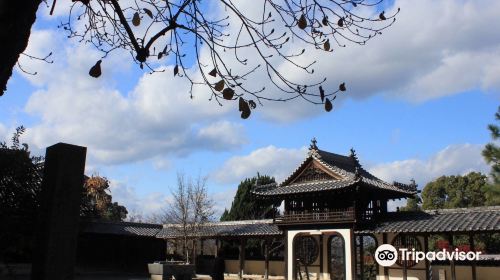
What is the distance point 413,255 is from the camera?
826 inches

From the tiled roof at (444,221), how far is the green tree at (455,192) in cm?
1941

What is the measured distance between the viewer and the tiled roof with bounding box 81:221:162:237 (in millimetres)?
30231

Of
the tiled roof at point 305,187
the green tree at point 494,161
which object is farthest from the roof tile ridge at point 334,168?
the green tree at point 494,161

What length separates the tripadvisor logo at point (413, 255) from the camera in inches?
751

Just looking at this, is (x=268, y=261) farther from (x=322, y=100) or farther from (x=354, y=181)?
(x=322, y=100)

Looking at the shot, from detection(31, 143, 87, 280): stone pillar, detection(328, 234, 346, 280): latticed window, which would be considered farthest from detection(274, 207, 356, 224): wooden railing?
detection(31, 143, 87, 280): stone pillar

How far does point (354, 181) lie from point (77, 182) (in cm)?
2061

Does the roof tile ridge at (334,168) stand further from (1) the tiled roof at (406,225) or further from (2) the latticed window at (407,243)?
(2) the latticed window at (407,243)

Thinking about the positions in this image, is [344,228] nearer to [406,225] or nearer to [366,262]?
[406,225]

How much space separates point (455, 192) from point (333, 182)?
21.5 m

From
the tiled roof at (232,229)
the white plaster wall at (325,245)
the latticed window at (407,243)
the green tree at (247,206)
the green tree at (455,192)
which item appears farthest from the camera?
the green tree at (455,192)

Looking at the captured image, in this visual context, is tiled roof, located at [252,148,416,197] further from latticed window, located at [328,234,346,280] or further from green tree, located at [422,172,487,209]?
green tree, located at [422,172,487,209]

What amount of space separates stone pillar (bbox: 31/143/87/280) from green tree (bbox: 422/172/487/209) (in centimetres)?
4022

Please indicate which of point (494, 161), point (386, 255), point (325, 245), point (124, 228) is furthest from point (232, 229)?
point (494, 161)
